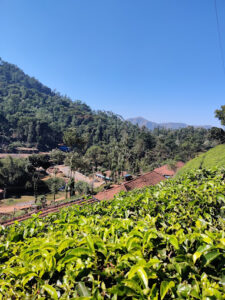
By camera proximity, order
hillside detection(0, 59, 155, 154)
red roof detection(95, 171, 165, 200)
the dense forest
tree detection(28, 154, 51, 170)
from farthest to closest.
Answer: hillside detection(0, 59, 155, 154) → the dense forest → tree detection(28, 154, 51, 170) → red roof detection(95, 171, 165, 200)

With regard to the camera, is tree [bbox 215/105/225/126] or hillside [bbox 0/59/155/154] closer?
tree [bbox 215/105/225/126]

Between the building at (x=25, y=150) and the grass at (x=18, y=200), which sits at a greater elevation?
the building at (x=25, y=150)

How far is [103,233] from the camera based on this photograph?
129cm

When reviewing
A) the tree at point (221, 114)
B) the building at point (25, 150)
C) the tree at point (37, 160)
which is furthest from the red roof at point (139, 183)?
the building at point (25, 150)

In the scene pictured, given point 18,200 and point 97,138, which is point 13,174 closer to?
point 18,200

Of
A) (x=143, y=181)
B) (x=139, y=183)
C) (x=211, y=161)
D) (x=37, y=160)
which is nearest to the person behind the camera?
(x=211, y=161)

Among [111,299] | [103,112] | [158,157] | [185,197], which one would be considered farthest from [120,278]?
[103,112]

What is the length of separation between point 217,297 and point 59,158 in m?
42.8

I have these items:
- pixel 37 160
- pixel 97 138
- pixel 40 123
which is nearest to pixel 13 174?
pixel 37 160

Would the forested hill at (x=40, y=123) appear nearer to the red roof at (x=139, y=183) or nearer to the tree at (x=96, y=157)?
the tree at (x=96, y=157)

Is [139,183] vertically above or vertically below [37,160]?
above

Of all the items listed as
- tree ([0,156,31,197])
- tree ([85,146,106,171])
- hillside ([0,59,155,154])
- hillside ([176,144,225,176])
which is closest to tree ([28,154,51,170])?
tree ([0,156,31,197])

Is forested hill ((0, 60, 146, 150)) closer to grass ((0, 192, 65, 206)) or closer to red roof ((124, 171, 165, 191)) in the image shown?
grass ((0, 192, 65, 206))

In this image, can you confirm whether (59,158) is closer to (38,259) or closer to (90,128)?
(90,128)
